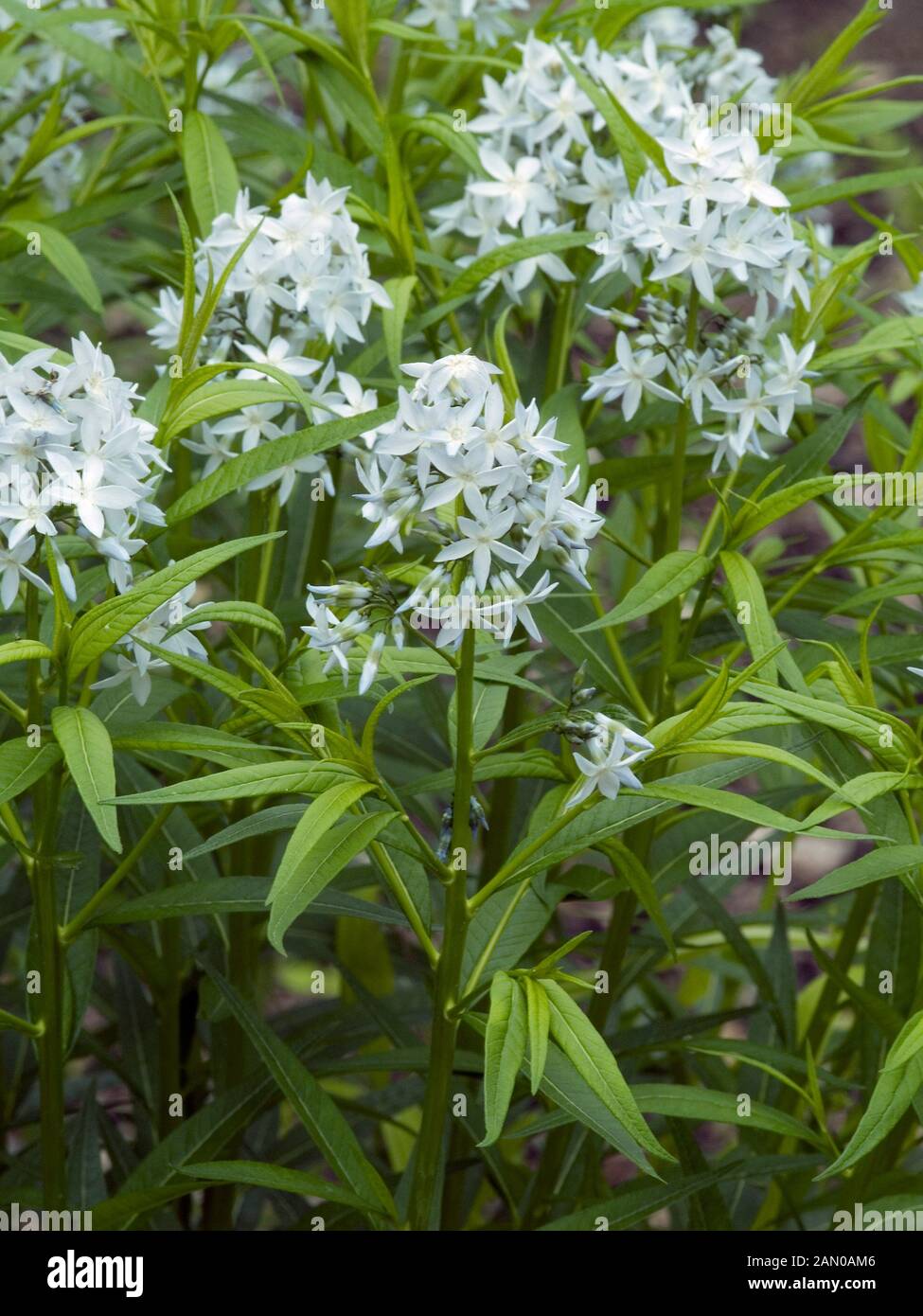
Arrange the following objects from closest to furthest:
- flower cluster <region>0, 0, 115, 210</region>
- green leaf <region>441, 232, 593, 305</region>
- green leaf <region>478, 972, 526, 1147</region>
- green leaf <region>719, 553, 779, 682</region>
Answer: green leaf <region>478, 972, 526, 1147</region>, green leaf <region>719, 553, 779, 682</region>, green leaf <region>441, 232, 593, 305</region>, flower cluster <region>0, 0, 115, 210</region>

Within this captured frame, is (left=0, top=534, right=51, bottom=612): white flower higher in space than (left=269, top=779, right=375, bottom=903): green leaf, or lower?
higher

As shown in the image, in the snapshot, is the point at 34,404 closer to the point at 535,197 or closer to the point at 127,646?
the point at 127,646

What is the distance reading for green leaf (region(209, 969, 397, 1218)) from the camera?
1.73 m

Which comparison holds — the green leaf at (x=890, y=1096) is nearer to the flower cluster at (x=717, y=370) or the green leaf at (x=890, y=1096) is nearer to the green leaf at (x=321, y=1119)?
the green leaf at (x=321, y=1119)

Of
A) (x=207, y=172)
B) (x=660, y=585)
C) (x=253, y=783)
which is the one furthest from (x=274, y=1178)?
(x=207, y=172)

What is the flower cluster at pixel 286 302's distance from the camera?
175cm

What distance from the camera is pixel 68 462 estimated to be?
140 cm

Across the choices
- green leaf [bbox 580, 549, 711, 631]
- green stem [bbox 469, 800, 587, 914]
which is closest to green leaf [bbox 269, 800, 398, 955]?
green stem [bbox 469, 800, 587, 914]

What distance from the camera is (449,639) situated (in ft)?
4.53

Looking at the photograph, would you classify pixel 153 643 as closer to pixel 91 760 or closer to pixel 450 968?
pixel 91 760

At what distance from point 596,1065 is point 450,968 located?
9.7 inches

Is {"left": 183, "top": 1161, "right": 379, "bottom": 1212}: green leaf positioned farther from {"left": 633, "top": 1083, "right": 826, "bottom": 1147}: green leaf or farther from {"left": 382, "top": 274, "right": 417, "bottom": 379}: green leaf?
{"left": 382, "top": 274, "right": 417, "bottom": 379}: green leaf

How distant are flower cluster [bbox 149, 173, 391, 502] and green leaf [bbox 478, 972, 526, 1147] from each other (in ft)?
2.14

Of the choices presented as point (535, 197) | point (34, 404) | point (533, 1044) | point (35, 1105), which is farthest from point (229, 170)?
point (35, 1105)
